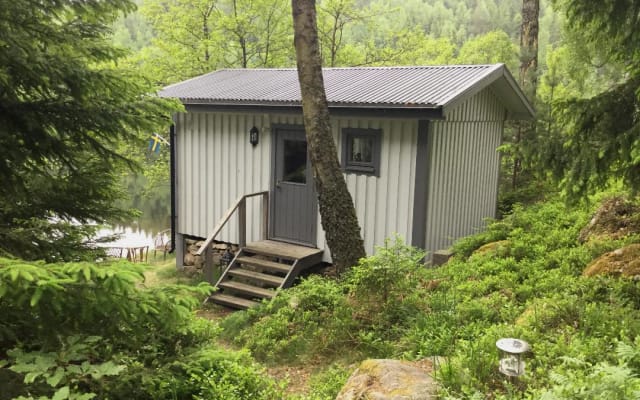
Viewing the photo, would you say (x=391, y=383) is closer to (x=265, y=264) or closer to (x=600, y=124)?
(x=600, y=124)

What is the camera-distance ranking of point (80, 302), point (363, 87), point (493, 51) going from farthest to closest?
1. point (493, 51)
2. point (363, 87)
3. point (80, 302)

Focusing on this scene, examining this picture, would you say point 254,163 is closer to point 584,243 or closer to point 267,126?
point 267,126

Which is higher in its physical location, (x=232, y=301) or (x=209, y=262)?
(x=209, y=262)

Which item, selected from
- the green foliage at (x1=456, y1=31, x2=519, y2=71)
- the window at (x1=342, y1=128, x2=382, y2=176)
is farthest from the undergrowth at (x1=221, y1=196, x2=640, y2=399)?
the green foliage at (x1=456, y1=31, x2=519, y2=71)

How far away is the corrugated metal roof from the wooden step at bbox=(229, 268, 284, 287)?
9.29 feet

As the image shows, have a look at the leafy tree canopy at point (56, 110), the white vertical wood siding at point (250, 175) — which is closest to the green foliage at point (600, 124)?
the leafy tree canopy at point (56, 110)

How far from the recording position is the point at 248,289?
8297mm

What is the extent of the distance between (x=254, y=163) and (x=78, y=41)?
5.78 m

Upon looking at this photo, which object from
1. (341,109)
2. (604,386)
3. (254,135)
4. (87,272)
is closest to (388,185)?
(341,109)

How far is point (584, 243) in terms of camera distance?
6.12 m

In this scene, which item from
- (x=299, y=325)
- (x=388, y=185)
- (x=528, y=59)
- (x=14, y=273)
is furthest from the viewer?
(x=528, y=59)

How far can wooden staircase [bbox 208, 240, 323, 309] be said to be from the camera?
26.9 ft

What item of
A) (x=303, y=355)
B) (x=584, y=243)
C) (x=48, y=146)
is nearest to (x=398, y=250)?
(x=303, y=355)

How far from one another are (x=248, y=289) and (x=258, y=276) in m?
0.29
